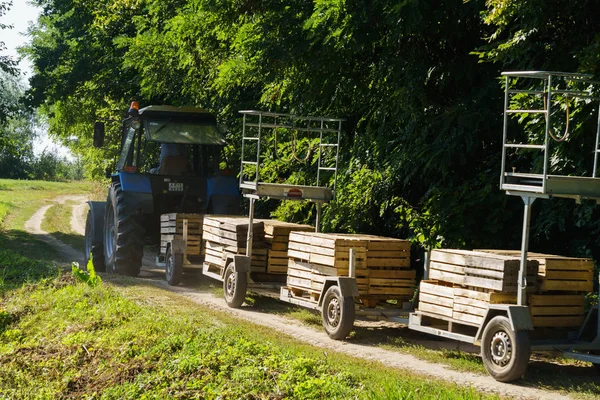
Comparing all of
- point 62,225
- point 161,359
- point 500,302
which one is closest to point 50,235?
point 62,225

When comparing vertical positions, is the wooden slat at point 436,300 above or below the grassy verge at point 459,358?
above

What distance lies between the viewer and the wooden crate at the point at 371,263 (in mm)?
11742

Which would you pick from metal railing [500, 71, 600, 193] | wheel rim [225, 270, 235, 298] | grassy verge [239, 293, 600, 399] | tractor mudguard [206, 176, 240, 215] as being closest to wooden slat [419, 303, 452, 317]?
grassy verge [239, 293, 600, 399]

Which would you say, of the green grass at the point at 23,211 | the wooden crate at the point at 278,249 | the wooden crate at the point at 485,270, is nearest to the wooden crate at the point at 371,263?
the wooden crate at the point at 485,270

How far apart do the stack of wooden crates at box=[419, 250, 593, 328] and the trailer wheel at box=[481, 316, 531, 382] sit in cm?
28

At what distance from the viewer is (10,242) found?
25.1 m

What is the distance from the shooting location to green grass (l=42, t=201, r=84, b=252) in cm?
2658

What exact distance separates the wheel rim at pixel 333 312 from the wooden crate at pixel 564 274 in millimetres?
2533

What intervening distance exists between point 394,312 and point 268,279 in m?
3.04

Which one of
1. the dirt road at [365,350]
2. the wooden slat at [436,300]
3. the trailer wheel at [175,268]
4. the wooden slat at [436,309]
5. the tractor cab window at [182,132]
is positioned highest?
the tractor cab window at [182,132]

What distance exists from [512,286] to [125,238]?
8.77 metres

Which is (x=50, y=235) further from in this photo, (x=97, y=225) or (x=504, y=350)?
(x=504, y=350)

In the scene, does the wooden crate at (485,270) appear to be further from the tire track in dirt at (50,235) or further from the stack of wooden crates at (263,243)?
the tire track in dirt at (50,235)

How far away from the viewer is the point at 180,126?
17703 millimetres
